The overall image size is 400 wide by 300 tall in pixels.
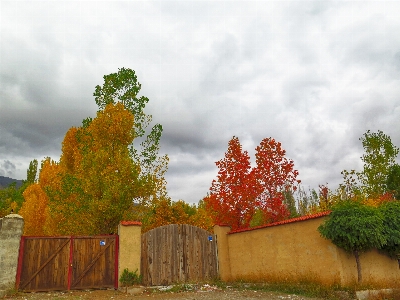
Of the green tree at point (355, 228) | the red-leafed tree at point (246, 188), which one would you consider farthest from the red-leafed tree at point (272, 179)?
the green tree at point (355, 228)

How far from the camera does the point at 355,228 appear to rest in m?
10.3

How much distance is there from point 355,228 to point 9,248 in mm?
12647

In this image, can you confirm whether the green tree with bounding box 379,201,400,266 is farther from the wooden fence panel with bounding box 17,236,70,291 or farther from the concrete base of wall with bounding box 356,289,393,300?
the wooden fence panel with bounding box 17,236,70,291

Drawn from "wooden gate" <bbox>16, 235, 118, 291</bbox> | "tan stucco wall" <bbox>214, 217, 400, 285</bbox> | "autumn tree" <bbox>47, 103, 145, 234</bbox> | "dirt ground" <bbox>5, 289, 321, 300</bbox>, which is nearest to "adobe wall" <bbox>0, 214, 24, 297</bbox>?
"wooden gate" <bbox>16, 235, 118, 291</bbox>

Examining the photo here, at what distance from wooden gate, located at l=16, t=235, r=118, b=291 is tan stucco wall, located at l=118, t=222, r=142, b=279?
1.46 feet

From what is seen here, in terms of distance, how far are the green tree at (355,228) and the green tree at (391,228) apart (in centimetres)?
35

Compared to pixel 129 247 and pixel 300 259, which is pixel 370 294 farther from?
pixel 129 247

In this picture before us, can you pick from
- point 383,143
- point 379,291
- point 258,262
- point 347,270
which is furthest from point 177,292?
point 383,143

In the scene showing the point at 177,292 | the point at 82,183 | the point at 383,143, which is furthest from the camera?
the point at 383,143

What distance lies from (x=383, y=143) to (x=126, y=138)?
23588 millimetres

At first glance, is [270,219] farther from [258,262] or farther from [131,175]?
[131,175]

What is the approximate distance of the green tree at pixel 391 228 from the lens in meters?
11.1

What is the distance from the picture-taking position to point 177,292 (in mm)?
12758

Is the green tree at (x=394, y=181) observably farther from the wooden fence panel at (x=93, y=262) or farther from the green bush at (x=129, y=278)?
the wooden fence panel at (x=93, y=262)
